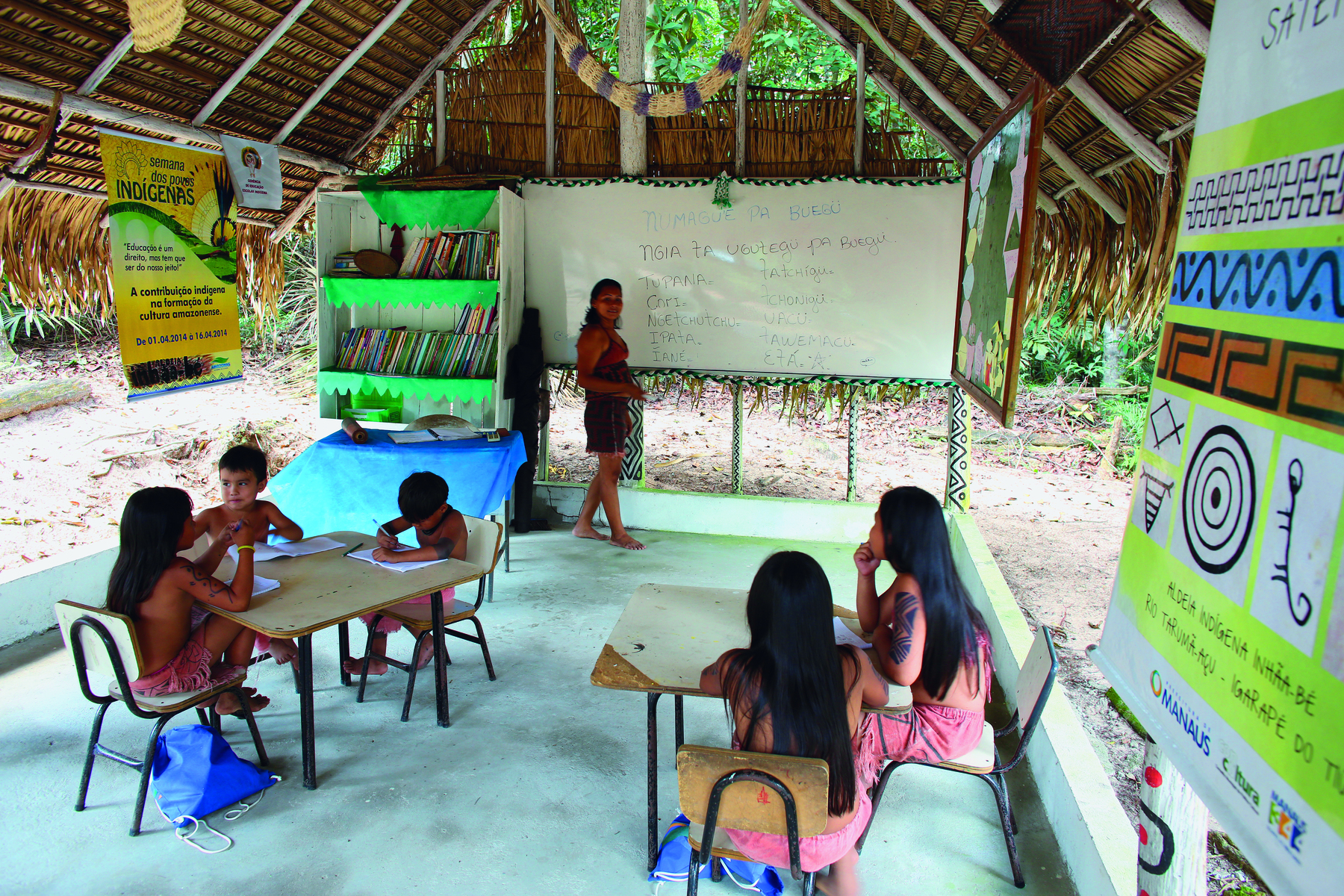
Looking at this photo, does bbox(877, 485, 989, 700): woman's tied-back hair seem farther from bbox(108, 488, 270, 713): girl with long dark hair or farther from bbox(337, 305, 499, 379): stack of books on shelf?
bbox(337, 305, 499, 379): stack of books on shelf

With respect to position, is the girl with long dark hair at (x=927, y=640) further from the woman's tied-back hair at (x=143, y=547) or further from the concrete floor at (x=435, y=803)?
the woman's tied-back hair at (x=143, y=547)

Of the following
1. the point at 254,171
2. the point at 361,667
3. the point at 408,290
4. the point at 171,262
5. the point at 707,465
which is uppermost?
the point at 254,171

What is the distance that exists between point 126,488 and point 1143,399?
34.3ft

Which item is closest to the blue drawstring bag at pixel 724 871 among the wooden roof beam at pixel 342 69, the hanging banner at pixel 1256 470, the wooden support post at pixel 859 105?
the hanging banner at pixel 1256 470

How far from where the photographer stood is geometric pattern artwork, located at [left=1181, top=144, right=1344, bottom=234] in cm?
104

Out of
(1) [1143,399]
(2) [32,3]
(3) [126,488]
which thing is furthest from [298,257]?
(1) [1143,399]

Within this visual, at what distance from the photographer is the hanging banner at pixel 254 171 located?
4738 mm

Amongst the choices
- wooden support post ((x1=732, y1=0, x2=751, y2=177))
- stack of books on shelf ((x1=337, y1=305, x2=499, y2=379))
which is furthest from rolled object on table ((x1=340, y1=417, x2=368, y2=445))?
wooden support post ((x1=732, y1=0, x2=751, y2=177))

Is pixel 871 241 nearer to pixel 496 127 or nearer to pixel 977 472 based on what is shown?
pixel 496 127

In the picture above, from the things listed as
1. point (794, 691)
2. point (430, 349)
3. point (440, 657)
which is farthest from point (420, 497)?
point (430, 349)

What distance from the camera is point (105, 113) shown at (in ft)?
13.0

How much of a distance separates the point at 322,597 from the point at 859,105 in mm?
4452

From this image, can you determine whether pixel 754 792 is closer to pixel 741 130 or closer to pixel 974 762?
pixel 974 762

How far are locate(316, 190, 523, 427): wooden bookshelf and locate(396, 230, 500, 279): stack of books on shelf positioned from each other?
86 mm
